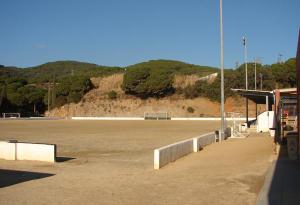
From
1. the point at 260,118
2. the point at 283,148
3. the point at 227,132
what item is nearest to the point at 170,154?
the point at 283,148

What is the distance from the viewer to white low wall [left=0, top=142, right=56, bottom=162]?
1805cm

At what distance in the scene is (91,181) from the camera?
13133 millimetres

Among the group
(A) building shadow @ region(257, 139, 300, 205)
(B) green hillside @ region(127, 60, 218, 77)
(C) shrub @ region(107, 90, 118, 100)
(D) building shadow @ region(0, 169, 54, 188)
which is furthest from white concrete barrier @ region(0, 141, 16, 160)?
(B) green hillside @ region(127, 60, 218, 77)

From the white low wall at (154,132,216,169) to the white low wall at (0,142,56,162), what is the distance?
416cm

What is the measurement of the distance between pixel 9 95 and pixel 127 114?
79.7 ft

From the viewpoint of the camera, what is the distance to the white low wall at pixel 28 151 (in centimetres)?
1805

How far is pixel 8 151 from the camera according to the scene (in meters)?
18.9

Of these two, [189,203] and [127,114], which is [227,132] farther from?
[127,114]

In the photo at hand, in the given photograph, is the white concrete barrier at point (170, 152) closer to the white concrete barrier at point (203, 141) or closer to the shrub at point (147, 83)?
the white concrete barrier at point (203, 141)

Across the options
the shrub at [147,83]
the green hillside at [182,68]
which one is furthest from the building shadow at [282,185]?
the green hillside at [182,68]

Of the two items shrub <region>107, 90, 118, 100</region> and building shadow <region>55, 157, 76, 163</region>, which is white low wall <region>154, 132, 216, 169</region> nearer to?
building shadow <region>55, 157, 76, 163</region>

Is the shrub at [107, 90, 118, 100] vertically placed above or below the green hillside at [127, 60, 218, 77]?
below

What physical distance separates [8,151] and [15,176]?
5179mm

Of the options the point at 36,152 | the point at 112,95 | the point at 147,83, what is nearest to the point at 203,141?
the point at 36,152
